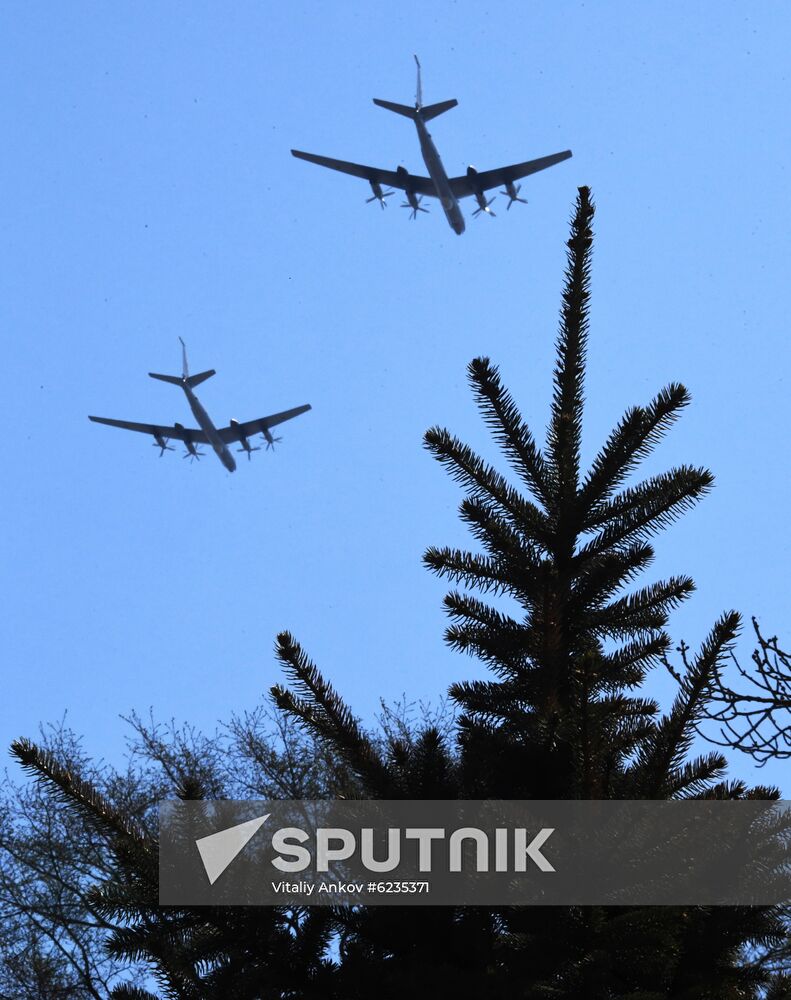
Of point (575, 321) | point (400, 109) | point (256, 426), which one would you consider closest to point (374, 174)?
point (400, 109)

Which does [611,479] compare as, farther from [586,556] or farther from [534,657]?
[534,657]

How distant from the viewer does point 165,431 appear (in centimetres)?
5391

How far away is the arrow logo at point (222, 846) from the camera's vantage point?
4020mm

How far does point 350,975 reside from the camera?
Result: 3990 millimetres

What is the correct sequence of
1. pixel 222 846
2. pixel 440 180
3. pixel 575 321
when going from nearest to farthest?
pixel 222 846
pixel 575 321
pixel 440 180

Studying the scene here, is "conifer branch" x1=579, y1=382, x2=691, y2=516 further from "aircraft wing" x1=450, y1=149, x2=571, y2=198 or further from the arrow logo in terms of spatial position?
"aircraft wing" x1=450, y1=149, x2=571, y2=198

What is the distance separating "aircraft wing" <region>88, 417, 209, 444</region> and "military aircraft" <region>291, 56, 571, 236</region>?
43.1 feet

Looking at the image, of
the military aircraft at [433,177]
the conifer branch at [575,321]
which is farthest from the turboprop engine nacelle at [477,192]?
the conifer branch at [575,321]

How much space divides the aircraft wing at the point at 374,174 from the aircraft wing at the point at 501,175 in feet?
3.74

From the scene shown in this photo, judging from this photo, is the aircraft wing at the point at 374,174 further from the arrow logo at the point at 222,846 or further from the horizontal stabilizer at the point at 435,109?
the arrow logo at the point at 222,846

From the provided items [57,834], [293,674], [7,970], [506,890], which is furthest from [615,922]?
[57,834]

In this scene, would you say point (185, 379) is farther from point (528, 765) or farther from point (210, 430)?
point (528, 765)

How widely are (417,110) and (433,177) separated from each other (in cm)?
344

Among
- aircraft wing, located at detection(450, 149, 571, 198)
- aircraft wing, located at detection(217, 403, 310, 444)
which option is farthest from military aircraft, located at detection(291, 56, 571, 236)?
aircraft wing, located at detection(217, 403, 310, 444)
